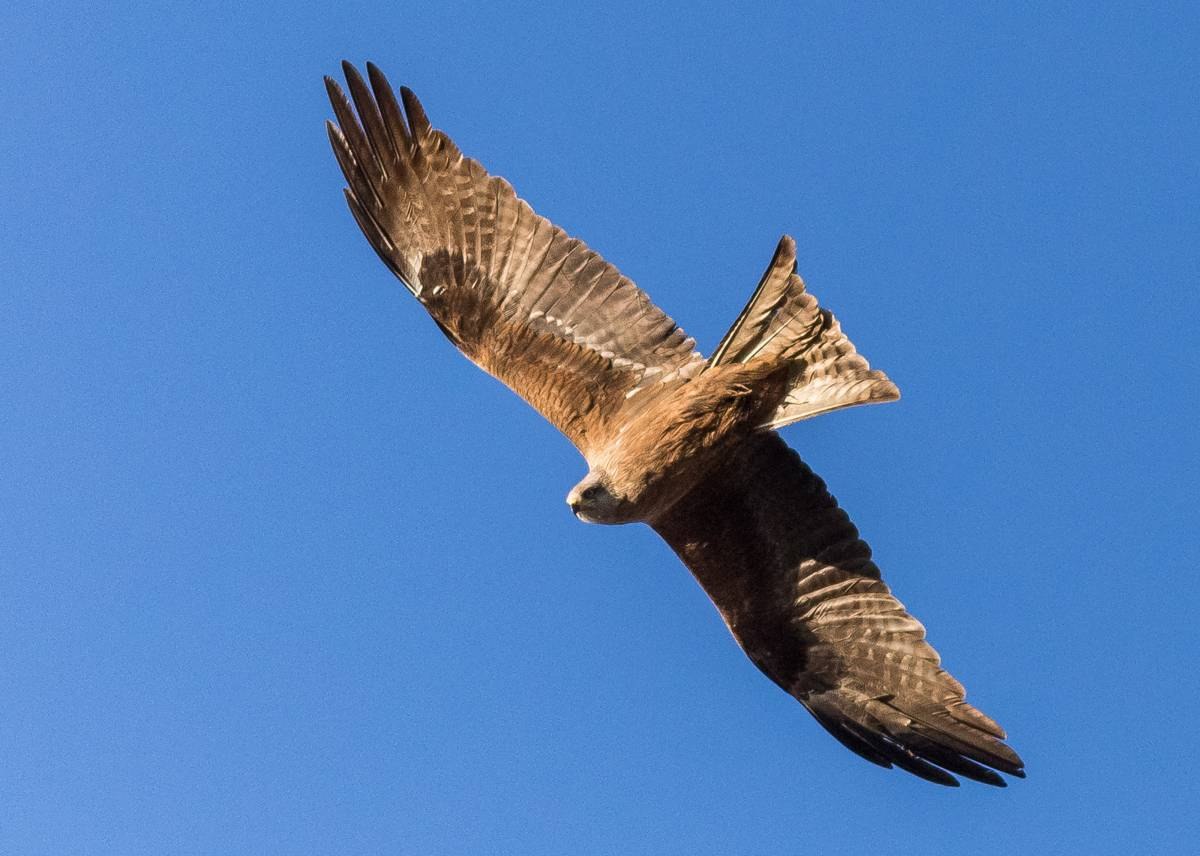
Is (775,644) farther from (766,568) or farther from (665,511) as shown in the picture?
(665,511)

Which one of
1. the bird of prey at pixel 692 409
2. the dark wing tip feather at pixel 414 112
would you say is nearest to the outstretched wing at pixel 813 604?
the bird of prey at pixel 692 409

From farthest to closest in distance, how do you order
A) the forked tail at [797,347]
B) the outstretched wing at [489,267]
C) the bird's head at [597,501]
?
the outstretched wing at [489,267] < the bird's head at [597,501] < the forked tail at [797,347]

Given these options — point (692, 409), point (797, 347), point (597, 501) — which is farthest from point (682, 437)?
point (797, 347)

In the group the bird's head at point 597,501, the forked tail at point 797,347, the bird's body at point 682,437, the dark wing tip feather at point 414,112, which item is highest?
the dark wing tip feather at point 414,112

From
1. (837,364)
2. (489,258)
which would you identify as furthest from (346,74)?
(837,364)

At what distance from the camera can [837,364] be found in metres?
7.86

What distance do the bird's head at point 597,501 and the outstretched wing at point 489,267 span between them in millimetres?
588

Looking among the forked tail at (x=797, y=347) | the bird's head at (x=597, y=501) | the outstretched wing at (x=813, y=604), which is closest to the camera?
the forked tail at (x=797, y=347)

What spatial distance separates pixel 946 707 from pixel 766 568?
1151 mm

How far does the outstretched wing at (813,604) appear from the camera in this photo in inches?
322

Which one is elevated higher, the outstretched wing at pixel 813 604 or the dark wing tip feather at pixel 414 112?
the dark wing tip feather at pixel 414 112

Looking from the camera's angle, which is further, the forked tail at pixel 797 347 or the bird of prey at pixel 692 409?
the bird of prey at pixel 692 409

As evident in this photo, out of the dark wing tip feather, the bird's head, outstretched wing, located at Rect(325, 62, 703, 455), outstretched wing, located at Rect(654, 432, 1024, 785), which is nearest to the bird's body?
the bird's head

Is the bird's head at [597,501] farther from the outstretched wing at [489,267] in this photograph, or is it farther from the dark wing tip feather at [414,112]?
the dark wing tip feather at [414,112]
